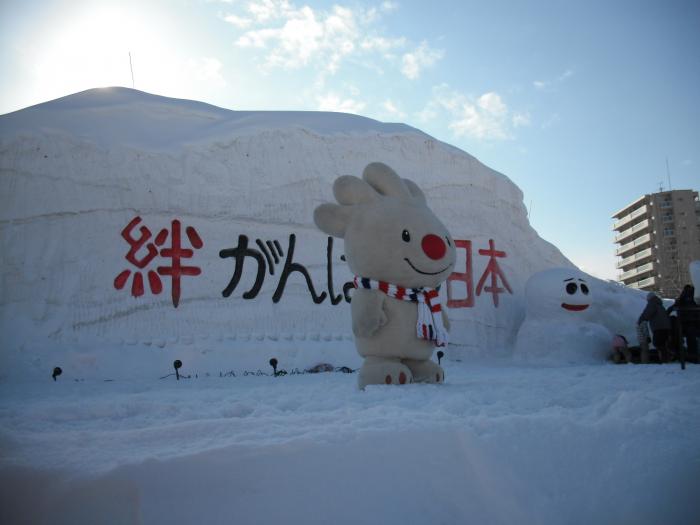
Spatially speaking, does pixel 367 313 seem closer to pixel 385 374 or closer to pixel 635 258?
pixel 385 374

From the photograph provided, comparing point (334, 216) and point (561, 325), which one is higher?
point (334, 216)

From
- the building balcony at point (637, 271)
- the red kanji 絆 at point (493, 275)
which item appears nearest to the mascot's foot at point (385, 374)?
the red kanji 絆 at point (493, 275)

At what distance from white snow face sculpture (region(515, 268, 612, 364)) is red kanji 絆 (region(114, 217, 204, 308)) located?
3.03m

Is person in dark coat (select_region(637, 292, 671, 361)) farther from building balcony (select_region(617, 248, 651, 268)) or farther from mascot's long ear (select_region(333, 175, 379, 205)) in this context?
building balcony (select_region(617, 248, 651, 268))

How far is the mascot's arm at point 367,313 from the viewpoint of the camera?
8.35 feet

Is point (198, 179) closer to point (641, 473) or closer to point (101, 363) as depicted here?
point (101, 363)

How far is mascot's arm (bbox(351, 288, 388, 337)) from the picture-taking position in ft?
8.35

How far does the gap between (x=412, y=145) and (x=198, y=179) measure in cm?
236

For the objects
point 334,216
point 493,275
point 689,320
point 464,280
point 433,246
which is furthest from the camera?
point 493,275

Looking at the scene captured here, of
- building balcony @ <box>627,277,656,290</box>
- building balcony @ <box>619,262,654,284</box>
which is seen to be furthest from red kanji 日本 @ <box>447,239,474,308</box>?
building balcony @ <box>619,262,654,284</box>

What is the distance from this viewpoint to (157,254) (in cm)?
488

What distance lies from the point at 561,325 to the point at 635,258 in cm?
3266

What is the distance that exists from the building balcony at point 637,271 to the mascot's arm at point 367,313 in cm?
3228

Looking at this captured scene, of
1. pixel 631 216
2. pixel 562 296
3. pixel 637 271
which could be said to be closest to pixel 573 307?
pixel 562 296
